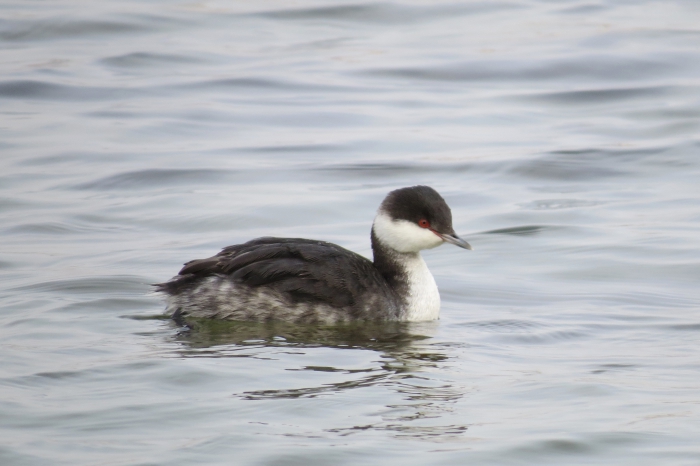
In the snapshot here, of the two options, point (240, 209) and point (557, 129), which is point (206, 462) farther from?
point (557, 129)

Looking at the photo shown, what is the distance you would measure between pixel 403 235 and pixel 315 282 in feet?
2.53

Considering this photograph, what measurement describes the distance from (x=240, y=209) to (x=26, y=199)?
2.09 metres

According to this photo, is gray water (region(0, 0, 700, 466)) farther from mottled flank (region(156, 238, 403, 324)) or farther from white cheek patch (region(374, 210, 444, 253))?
white cheek patch (region(374, 210, 444, 253))

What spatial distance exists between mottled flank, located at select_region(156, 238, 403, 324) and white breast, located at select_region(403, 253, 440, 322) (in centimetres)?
18

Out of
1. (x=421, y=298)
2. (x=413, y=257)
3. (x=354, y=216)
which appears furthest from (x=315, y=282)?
(x=354, y=216)

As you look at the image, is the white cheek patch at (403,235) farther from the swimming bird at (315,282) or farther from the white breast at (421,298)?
the white breast at (421,298)

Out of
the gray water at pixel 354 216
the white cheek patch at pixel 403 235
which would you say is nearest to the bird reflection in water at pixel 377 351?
the gray water at pixel 354 216

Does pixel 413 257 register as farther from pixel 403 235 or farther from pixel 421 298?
pixel 421 298

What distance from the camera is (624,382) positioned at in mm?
7059

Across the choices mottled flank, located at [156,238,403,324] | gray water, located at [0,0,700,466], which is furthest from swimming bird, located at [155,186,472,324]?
gray water, located at [0,0,700,466]

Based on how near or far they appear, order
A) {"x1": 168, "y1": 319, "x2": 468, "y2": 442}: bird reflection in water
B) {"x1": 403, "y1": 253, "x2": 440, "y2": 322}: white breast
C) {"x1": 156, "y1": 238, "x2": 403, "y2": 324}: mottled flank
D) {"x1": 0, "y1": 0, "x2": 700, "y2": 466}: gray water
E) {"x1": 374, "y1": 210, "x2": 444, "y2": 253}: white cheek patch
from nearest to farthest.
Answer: {"x1": 0, "y1": 0, "x2": 700, "y2": 466}: gray water, {"x1": 168, "y1": 319, "x2": 468, "y2": 442}: bird reflection in water, {"x1": 156, "y1": 238, "x2": 403, "y2": 324}: mottled flank, {"x1": 403, "y1": 253, "x2": 440, "y2": 322}: white breast, {"x1": 374, "y1": 210, "x2": 444, "y2": 253}: white cheek patch

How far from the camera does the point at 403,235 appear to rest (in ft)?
28.8

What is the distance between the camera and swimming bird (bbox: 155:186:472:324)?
27.5 feet

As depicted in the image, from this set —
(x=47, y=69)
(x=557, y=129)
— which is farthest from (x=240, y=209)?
(x=47, y=69)
